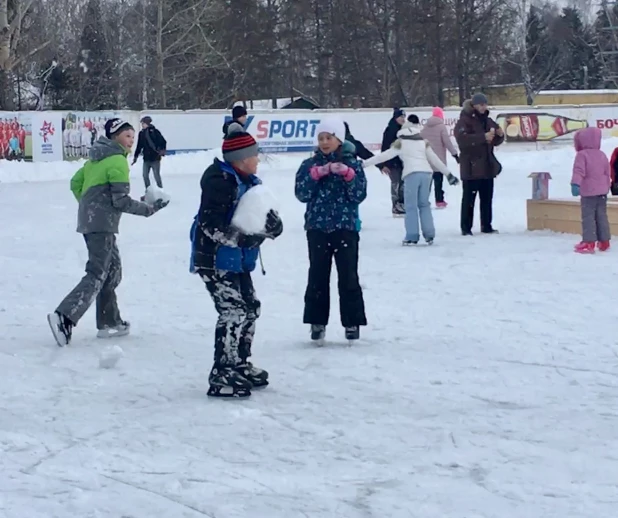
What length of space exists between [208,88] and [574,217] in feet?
139

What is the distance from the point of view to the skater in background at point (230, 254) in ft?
18.0

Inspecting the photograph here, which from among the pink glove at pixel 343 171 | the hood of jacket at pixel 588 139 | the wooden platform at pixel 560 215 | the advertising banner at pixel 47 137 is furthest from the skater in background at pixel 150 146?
the pink glove at pixel 343 171

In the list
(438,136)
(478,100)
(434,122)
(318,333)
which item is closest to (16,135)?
(434,122)

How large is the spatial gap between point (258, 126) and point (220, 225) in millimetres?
24012

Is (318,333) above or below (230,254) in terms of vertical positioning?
below

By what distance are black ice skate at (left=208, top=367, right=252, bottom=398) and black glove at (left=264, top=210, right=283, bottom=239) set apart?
2.50 feet

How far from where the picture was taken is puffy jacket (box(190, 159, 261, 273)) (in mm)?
5465

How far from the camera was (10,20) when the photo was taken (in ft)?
123

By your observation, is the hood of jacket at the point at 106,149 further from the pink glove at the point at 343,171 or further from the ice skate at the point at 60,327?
the pink glove at the point at 343,171

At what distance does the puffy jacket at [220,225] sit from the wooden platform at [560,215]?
7175 millimetres

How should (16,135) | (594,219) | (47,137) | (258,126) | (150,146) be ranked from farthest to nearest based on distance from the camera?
1. (258,126)
2. (47,137)
3. (16,135)
4. (150,146)
5. (594,219)

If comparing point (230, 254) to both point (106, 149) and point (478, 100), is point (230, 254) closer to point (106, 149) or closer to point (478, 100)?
point (106, 149)

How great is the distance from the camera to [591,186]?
417 inches

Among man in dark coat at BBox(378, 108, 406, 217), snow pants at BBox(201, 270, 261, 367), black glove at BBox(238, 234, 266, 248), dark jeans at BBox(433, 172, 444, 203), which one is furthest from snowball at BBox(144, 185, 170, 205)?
dark jeans at BBox(433, 172, 444, 203)
